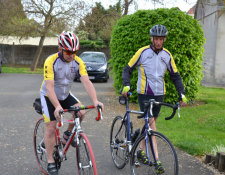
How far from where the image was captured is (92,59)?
18.6 metres

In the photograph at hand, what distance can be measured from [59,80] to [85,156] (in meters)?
1.14

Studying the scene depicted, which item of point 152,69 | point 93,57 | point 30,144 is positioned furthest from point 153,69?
point 93,57

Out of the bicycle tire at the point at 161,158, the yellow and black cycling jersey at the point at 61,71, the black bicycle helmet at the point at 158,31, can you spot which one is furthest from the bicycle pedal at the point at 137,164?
the black bicycle helmet at the point at 158,31

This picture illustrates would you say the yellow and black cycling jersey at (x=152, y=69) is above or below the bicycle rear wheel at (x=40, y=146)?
above

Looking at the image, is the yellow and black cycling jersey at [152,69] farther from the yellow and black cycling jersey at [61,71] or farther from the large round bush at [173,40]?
the large round bush at [173,40]

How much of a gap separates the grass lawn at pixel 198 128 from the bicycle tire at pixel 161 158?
164 cm

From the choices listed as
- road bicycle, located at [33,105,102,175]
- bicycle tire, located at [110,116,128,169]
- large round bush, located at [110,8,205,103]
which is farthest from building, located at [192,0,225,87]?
road bicycle, located at [33,105,102,175]

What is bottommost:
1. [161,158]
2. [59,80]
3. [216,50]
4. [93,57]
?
[161,158]

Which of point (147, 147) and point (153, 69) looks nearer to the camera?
point (147, 147)

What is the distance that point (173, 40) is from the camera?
367 inches

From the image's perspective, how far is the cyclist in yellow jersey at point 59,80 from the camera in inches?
144

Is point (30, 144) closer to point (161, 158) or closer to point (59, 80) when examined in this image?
point (59, 80)

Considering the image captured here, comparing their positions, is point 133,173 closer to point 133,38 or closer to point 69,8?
point 133,38

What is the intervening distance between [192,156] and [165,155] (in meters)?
1.69
